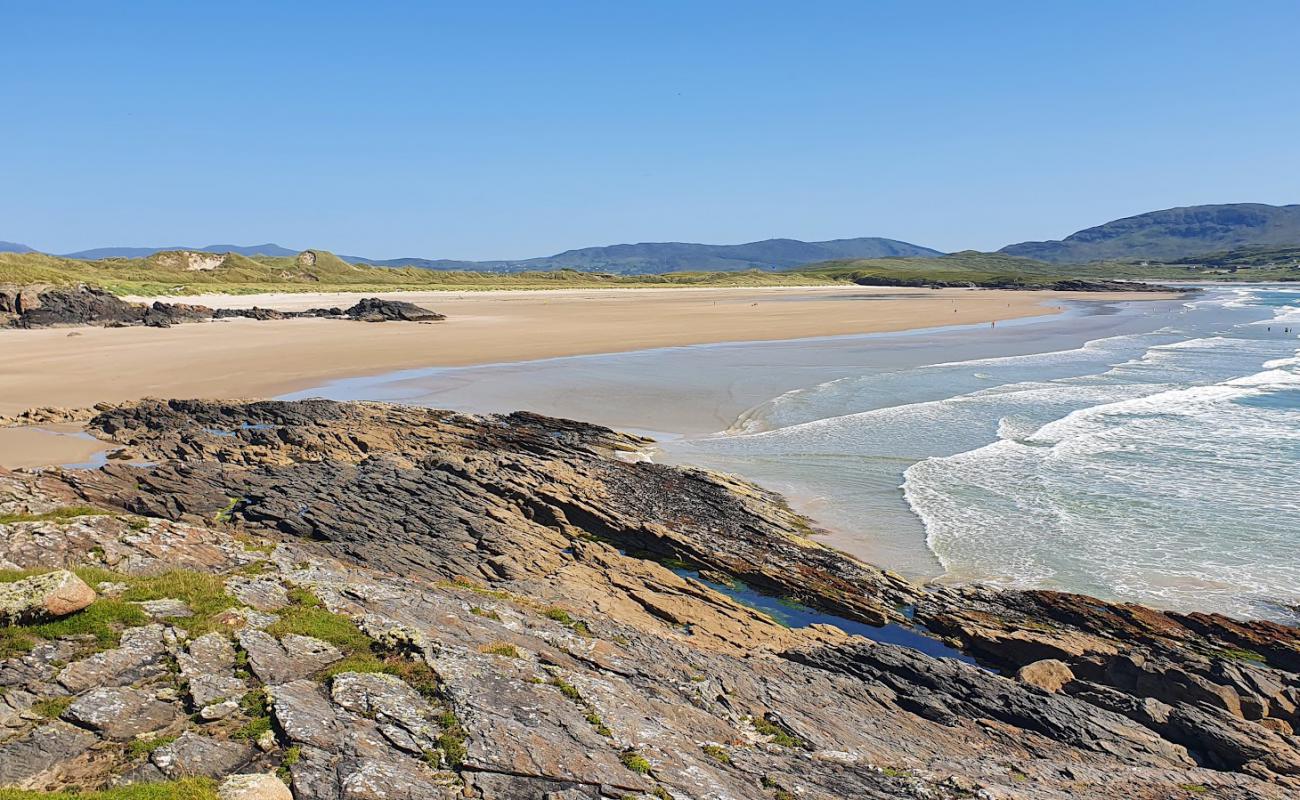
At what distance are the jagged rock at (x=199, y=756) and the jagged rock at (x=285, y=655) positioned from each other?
113 centimetres

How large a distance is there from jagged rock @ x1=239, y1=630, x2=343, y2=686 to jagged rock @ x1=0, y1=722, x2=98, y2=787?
159cm

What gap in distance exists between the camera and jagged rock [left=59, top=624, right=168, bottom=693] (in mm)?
7746

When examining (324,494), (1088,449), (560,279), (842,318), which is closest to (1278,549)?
(1088,449)

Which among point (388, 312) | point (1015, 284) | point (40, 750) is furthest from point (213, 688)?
point (1015, 284)

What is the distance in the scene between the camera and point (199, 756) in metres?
6.81

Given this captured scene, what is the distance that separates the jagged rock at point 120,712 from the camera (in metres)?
7.14

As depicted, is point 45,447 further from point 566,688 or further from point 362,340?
point 362,340

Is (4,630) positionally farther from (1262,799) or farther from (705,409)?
(705,409)

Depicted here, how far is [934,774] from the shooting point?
8297 mm

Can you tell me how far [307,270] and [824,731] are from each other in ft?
399

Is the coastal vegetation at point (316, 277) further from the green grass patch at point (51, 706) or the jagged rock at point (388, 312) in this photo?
the green grass patch at point (51, 706)

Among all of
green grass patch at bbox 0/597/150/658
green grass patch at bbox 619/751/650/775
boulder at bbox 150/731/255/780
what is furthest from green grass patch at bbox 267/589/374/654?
green grass patch at bbox 619/751/650/775

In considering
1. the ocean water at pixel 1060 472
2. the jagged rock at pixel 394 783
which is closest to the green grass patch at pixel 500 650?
the jagged rock at pixel 394 783

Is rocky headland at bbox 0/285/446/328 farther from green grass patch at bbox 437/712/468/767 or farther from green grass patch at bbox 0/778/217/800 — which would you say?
green grass patch at bbox 0/778/217/800
